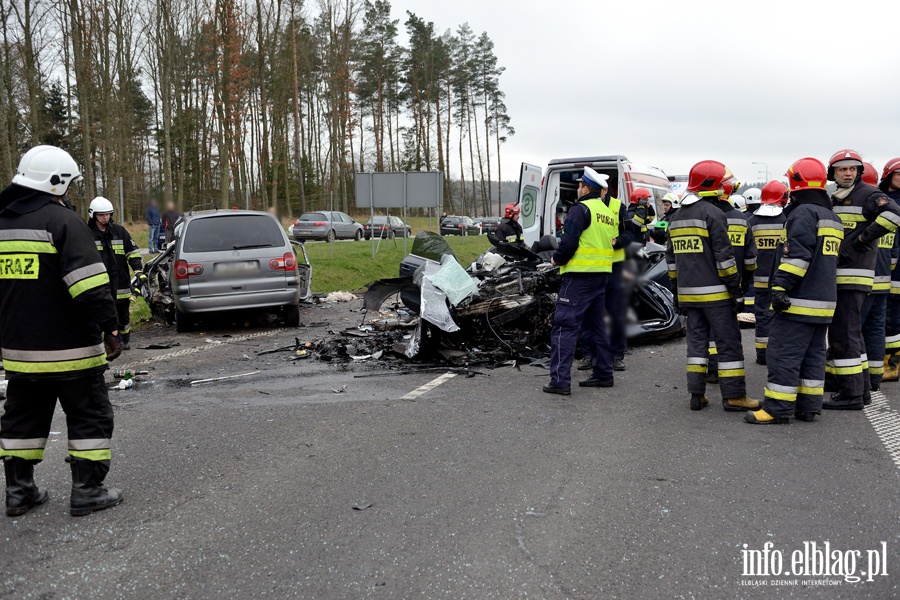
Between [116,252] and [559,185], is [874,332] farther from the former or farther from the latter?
[116,252]

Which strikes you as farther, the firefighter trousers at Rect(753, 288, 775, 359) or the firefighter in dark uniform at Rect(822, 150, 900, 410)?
the firefighter trousers at Rect(753, 288, 775, 359)

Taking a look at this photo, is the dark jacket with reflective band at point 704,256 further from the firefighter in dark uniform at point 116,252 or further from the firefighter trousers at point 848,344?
the firefighter in dark uniform at point 116,252

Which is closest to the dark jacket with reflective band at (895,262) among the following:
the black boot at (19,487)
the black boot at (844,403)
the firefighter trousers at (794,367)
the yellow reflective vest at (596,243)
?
the black boot at (844,403)

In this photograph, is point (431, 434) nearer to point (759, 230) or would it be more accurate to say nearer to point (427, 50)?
point (759, 230)

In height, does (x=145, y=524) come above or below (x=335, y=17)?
below

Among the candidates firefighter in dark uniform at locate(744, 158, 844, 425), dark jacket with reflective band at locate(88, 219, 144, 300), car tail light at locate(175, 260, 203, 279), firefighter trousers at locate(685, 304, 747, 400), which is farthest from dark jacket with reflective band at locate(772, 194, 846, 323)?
dark jacket with reflective band at locate(88, 219, 144, 300)

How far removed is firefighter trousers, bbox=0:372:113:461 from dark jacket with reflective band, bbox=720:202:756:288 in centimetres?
480

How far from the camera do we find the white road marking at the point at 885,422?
486 cm

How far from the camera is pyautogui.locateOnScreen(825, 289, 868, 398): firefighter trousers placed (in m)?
5.92

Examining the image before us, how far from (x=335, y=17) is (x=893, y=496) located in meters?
39.8

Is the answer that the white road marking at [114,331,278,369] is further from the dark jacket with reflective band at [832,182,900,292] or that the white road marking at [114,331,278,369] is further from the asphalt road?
the dark jacket with reflective band at [832,182,900,292]

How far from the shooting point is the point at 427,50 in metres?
47.2

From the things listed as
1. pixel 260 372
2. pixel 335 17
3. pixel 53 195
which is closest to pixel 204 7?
pixel 335 17

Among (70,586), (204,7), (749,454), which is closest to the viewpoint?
(70,586)
